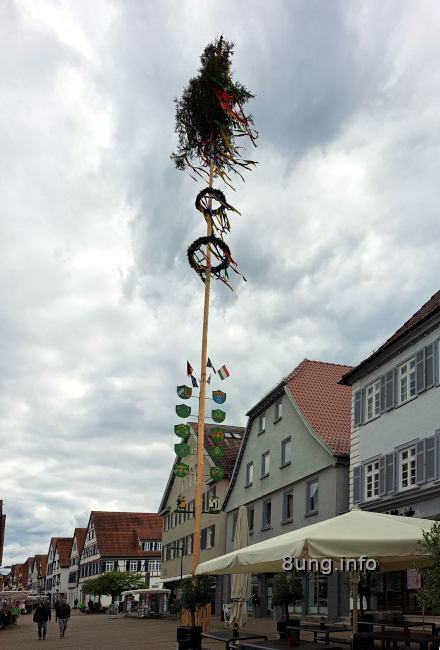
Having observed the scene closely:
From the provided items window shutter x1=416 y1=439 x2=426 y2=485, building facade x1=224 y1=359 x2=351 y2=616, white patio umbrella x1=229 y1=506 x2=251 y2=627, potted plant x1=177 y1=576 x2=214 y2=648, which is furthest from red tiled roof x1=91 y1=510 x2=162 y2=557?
window shutter x1=416 y1=439 x2=426 y2=485

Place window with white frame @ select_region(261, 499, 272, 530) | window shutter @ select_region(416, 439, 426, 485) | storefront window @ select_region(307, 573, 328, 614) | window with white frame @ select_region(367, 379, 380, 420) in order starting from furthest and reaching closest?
window with white frame @ select_region(261, 499, 272, 530) → storefront window @ select_region(307, 573, 328, 614) → window with white frame @ select_region(367, 379, 380, 420) → window shutter @ select_region(416, 439, 426, 485)

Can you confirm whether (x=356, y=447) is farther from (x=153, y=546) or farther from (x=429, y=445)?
(x=153, y=546)

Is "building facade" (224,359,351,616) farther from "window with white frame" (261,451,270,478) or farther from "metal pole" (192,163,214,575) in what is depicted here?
"metal pole" (192,163,214,575)

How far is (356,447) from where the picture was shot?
2541 centimetres

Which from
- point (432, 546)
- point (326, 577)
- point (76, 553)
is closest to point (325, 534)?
point (432, 546)

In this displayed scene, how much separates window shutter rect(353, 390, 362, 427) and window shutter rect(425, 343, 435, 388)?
4.71 m

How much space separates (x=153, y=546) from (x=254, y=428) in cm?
5181

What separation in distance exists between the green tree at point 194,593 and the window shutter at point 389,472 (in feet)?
20.6

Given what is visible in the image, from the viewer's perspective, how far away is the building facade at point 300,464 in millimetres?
27406

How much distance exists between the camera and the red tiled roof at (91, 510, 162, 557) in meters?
83.6

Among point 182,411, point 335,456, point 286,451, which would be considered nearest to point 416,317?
point 335,456

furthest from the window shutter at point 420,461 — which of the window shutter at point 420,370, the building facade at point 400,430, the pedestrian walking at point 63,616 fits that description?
the pedestrian walking at point 63,616

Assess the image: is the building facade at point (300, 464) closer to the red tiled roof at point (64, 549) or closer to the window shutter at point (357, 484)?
the window shutter at point (357, 484)

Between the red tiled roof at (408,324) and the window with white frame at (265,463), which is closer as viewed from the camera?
the red tiled roof at (408,324)
